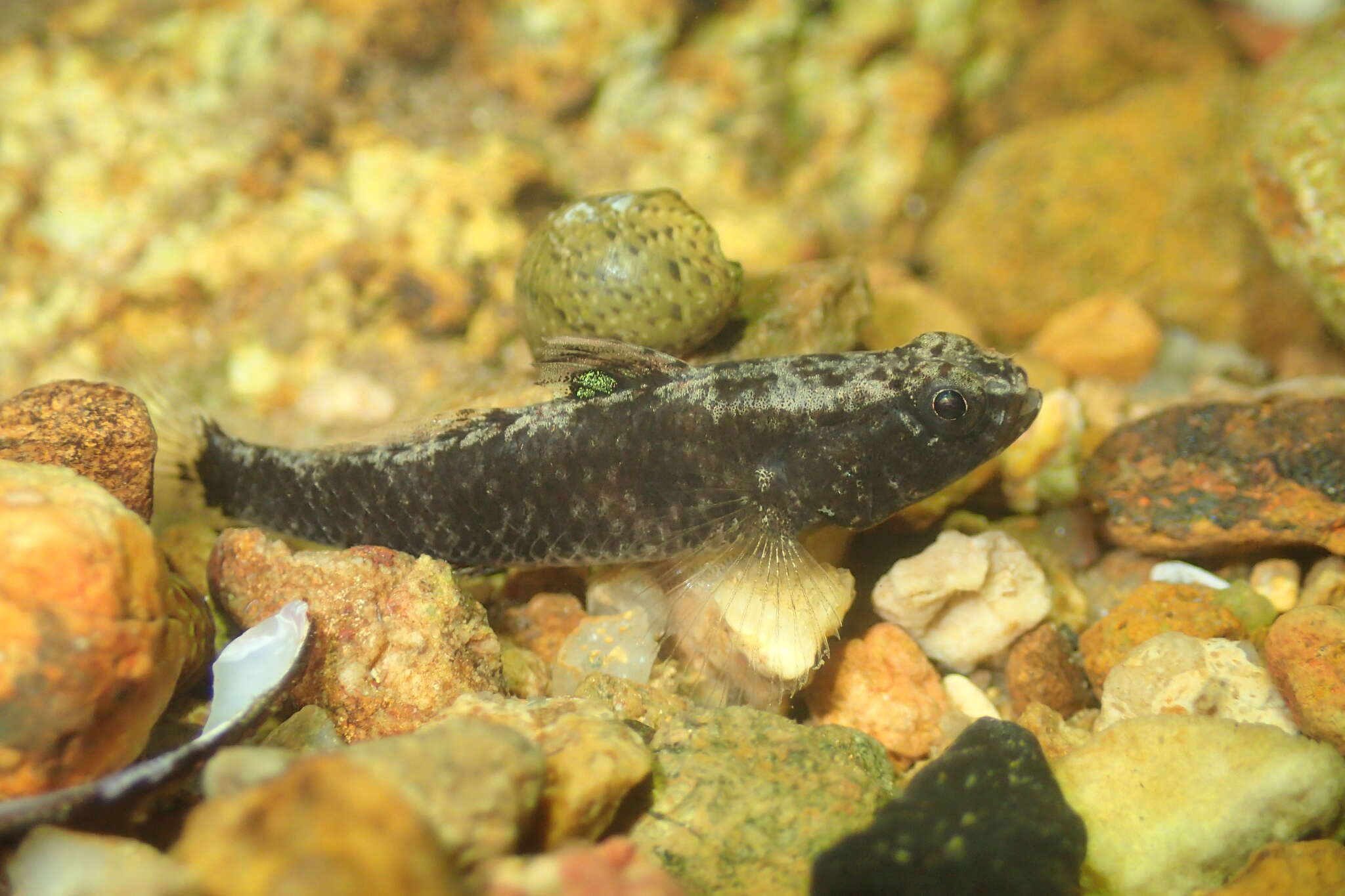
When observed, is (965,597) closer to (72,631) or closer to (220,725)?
(220,725)

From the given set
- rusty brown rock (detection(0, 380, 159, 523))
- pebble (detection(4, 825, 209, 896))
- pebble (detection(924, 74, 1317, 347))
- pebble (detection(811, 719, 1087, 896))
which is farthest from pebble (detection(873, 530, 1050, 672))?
rusty brown rock (detection(0, 380, 159, 523))

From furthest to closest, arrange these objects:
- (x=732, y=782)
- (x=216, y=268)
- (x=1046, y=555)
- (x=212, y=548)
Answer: (x=216, y=268) → (x=1046, y=555) → (x=212, y=548) → (x=732, y=782)

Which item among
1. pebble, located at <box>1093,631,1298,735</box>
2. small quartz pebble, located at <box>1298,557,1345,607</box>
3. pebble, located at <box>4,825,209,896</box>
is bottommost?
pebble, located at <box>1093,631,1298,735</box>

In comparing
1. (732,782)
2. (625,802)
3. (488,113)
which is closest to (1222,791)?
(732,782)

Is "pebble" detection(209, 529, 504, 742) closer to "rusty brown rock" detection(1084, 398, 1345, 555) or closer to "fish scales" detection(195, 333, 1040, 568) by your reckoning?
"fish scales" detection(195, 333, 1040, 568)

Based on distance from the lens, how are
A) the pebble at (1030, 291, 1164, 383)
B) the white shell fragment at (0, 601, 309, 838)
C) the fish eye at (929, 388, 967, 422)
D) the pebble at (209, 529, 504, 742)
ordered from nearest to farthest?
the white shell fragment at (0, 601, 309, 838) < the pebble at (209, 529, 504, 742) < the fish eye at (929, 388, 967, 422) < the pebble at (1030, 291, 1164, 383)

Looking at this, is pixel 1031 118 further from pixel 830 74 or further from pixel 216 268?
pixel 216 268

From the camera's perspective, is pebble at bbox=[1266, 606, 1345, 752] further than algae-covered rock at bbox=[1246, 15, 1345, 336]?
No
